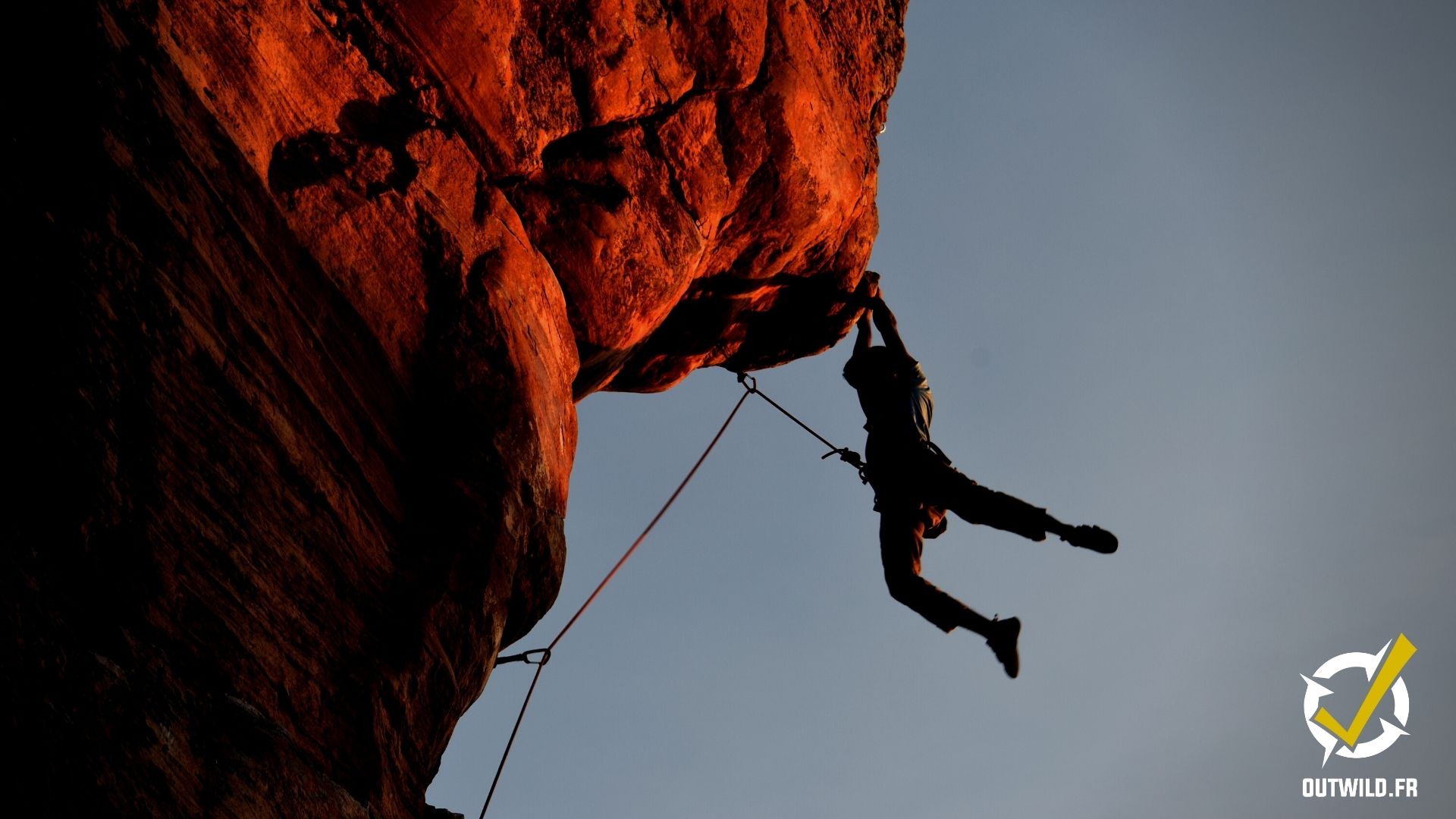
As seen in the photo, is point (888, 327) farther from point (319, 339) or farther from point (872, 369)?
point (319, 339)

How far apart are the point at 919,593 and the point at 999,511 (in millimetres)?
910

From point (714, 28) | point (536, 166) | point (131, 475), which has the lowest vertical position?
point (131, 475)

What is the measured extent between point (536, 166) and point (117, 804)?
14.3 feet

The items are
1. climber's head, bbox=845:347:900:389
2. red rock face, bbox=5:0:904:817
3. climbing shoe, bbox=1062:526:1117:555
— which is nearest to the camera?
red rock face, bbox=5:0:904:817

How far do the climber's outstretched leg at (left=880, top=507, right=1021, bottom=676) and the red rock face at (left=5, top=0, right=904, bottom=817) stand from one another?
2.44 meters

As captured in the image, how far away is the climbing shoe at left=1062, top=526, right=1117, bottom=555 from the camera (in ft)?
24.9

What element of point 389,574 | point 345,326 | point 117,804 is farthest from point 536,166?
point 117,804

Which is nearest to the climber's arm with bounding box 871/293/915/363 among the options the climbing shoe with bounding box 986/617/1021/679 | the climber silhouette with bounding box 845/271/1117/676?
the climber silhouette with bounding box 845/271/1117/676

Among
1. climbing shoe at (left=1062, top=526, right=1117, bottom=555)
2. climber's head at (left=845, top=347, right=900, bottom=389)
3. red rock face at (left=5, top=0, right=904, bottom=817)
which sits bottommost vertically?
red rock face at (left=5, top=0, right=904, bottom=817)

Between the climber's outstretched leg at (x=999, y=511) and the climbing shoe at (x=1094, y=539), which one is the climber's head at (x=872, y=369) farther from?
the climbing shoe at (x=1094, y=539)

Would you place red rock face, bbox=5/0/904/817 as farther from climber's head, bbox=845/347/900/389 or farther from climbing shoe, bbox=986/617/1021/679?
climbing shoe, bbox=986/617/1021/679

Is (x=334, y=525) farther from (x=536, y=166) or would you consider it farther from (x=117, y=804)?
(x=536, y=166)

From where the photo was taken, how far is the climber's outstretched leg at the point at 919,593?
26.7 feet

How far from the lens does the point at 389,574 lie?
5.96m
